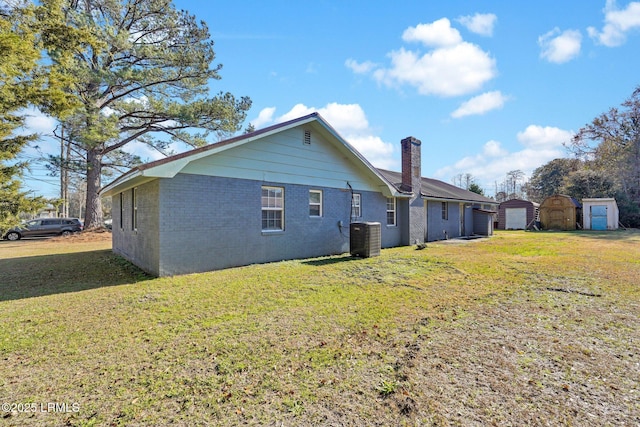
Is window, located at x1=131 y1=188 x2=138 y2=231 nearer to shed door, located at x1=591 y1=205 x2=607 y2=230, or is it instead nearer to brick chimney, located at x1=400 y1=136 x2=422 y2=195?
brick chimney, located at x1=400 y1=136 x2=422 y2=195

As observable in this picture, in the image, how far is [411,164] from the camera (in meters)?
14.0

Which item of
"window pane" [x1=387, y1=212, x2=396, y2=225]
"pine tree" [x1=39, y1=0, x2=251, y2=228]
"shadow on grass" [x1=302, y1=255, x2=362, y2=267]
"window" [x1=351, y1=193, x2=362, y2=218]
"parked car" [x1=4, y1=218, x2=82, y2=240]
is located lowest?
"shadow on grass" [x1=302, y1=255, x2=362, y2=267]

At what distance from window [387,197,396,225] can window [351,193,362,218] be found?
2.19 meters

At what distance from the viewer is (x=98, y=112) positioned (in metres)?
17.6

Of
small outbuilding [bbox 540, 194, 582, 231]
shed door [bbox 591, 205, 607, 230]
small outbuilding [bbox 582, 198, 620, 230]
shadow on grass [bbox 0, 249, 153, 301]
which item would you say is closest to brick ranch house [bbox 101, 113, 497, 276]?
shadow on grass [bbox 0, 249, 153, 301]

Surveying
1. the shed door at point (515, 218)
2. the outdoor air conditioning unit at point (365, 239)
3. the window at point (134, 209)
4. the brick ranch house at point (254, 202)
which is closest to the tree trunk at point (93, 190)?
the brick ranch house at point (254, 202)

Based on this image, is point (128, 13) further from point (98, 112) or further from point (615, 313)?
point (615, 313)

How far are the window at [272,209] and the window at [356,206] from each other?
3.40 m

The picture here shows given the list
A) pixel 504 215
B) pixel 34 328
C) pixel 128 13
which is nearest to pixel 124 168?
pixel 128 13

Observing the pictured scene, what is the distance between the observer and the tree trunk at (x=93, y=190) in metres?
20.4

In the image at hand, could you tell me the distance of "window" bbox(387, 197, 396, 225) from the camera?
538 inches

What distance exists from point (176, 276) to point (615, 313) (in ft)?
28.7

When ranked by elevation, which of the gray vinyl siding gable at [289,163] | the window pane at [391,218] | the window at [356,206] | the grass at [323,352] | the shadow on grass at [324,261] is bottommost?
the grass at [323,352]

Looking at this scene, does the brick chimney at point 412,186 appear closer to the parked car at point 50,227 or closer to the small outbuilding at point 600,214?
the small outbuilding at point 600,214
